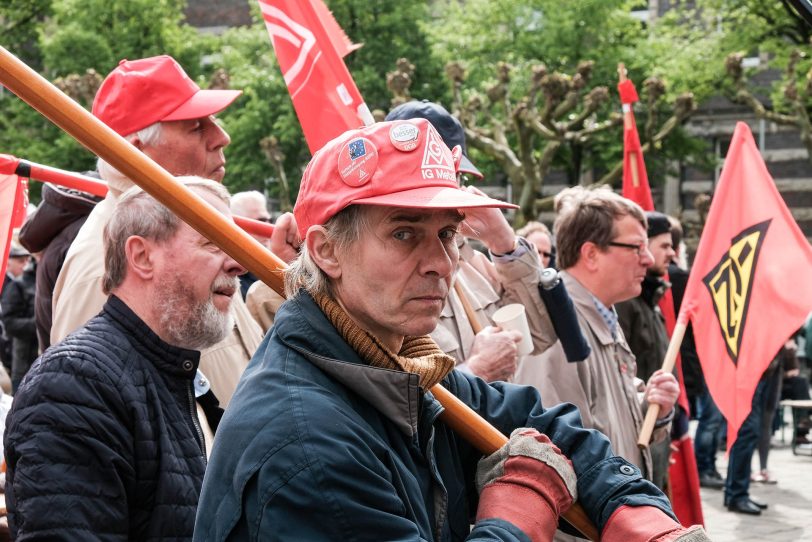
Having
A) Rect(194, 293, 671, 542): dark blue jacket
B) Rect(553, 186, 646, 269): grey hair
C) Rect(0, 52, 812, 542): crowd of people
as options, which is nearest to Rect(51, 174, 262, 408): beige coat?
Rect(0, 52, 812, 542): crowd of people

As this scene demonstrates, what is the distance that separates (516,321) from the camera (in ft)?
12.8

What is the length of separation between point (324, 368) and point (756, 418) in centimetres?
844

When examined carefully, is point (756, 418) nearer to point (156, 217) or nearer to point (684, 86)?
point (156, 217)

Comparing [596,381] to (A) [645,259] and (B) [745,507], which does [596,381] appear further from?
(B) [745,507]

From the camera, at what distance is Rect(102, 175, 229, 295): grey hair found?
302 cm

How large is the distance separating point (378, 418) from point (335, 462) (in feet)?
0.60

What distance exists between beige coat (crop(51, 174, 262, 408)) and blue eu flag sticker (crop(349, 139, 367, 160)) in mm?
1534

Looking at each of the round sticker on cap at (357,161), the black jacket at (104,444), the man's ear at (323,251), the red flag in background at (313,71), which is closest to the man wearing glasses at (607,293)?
the red flag in background at (313,71)

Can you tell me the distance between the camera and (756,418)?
31.7 feet

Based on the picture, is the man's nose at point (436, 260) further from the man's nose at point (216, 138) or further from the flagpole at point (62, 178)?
the man's nose at point (216, 138)

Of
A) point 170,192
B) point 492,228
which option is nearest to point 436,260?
point 170,192

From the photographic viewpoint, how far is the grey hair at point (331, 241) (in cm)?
204

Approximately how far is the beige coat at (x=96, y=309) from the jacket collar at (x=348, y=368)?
56.0 inches

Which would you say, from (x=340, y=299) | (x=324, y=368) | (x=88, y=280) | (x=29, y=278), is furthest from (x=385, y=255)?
(x=29, y=278)
